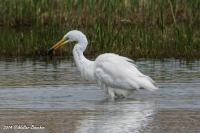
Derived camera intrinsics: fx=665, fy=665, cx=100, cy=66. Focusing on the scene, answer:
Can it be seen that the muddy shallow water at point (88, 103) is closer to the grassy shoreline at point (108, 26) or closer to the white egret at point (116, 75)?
the white egret at point (116, 75)

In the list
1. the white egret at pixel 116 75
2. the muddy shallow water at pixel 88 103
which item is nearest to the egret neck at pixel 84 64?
the white egret at pixel 116 75

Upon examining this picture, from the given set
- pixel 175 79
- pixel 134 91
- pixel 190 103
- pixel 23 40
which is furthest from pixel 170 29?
pixel 190 103

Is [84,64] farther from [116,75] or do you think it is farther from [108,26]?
[108,26]

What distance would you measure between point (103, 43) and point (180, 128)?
24.6ft

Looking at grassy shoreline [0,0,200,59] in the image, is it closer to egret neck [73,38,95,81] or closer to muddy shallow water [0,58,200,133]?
muddy shallow water [0,58,200,133]

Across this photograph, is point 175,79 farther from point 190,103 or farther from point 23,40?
point 23,40

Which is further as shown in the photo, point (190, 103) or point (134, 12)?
point (134, 12)

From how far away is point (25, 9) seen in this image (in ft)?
63.5

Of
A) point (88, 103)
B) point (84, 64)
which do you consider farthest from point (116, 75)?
point (88, 103)

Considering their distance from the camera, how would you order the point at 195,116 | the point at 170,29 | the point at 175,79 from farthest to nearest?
1. the point at 170,29
2. the point at 175,79
3. the point at 195,116

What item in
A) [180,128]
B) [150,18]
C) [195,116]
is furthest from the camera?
[150,18]

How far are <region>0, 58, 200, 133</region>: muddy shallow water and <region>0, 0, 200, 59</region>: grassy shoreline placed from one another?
823 millimetres

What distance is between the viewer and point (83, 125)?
7.84 metres

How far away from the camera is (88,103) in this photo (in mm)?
9609
